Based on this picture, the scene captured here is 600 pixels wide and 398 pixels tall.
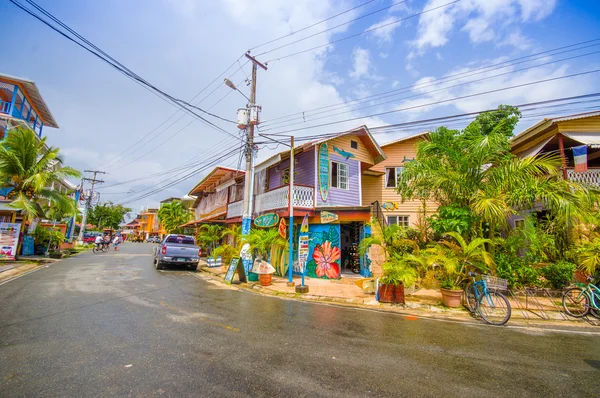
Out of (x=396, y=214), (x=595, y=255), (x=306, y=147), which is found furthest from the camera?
(x=396, y=214)

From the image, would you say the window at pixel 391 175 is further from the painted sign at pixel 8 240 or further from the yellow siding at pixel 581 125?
the painted sign at pixel 8 240

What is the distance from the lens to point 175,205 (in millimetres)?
37312

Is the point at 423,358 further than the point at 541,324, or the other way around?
the point at 541,324

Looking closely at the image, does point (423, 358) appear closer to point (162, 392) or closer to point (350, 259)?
point (162, 392)

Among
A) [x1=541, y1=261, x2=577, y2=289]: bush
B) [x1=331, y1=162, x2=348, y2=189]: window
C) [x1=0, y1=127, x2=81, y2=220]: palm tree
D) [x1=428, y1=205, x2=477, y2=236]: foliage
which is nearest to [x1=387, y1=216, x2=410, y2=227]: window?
[x1=331, y1=162, x2=348, y2=189]: window

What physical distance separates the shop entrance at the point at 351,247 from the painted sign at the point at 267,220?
14.1ft

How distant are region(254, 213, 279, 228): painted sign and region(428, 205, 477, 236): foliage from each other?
288 inches

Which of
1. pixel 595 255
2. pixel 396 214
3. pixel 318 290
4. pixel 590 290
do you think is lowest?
pixel 318 290

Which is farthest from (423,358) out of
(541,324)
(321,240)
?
(321,240)

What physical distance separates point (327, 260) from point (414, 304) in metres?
5.21

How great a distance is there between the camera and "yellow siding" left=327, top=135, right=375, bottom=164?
1529cm

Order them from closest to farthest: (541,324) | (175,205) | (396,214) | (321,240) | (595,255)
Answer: (541,324), (595,255), (321,240), (396,214), (175,205)

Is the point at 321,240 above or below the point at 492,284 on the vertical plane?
above

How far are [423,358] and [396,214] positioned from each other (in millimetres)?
13814
